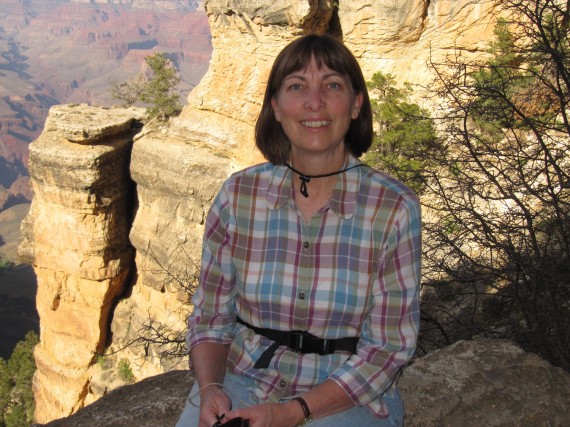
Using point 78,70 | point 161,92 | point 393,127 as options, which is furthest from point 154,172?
point 78,70

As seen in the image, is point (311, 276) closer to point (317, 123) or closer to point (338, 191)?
point (338, 191)

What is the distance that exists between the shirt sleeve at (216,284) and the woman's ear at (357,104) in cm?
57

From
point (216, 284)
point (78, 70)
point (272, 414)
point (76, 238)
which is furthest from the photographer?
point (78, 70)

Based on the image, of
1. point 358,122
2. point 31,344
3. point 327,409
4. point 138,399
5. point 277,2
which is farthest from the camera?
point 31,344

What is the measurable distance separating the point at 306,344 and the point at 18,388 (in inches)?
681

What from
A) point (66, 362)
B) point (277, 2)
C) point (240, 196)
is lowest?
point (66, 362)

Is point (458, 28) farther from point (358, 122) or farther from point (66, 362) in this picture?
point (66, 362)

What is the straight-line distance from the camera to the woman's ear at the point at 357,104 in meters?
1.96

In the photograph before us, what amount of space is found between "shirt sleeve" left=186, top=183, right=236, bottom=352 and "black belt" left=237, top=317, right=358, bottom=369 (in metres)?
0.20

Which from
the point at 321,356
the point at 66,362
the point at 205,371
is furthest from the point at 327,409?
the point at 66,362

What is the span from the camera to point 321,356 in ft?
6.05

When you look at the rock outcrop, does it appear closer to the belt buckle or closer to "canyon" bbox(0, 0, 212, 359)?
the belt buckle

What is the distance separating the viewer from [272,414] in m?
1.63

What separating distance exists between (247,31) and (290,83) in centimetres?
973
